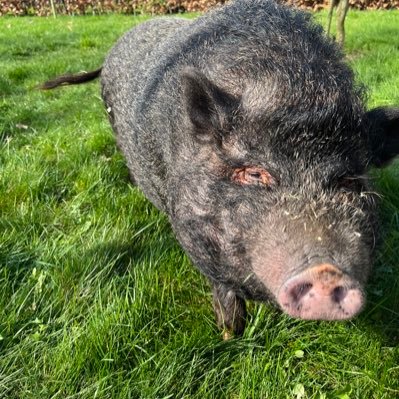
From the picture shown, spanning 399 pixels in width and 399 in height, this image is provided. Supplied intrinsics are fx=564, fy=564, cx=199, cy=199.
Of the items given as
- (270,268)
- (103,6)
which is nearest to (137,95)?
(270,268)

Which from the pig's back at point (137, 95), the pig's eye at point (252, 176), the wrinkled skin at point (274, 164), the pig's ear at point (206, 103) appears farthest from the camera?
the pig's back at point (137, 95)

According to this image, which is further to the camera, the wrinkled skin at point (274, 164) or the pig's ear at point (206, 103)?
the pig's ear at point (206, 103)

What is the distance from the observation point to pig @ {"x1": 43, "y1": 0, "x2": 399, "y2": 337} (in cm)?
207

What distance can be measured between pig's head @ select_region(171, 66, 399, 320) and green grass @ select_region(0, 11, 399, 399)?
460 mm

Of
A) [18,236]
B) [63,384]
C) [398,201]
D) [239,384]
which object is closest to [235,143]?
[239,384]

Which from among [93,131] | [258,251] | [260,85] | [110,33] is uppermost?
[260,85]

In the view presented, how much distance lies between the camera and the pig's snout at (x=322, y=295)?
1.95 metres

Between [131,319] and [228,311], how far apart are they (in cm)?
52

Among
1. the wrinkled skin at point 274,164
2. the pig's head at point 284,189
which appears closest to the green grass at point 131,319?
the wrinkled skin at point 274,164

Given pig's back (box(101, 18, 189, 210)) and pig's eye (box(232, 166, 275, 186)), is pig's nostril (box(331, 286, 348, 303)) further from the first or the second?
pig's back (box(101, 18, 189, 210))

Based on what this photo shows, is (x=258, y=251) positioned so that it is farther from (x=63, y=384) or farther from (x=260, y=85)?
(x=63, y=384)

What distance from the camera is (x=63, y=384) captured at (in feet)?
8.47

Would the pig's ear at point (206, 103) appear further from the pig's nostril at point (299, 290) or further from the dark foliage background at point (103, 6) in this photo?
the dark foliage background at point (103, 6)

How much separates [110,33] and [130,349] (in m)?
10.5
